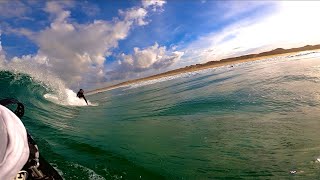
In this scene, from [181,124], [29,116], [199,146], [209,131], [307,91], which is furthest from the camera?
[307,91]

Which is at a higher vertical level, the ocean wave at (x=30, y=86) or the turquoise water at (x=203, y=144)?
the ocean wave at (x=30, y=86)

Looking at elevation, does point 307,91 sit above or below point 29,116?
below

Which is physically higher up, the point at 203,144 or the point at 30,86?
the point at 30,86

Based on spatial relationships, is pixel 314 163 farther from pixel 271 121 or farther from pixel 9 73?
pixel 9 73

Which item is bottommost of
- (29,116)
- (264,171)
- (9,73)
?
(264,171)

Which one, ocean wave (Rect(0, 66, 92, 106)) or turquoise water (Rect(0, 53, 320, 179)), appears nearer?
turquoise water (Rect(0, 53, 320, 179))

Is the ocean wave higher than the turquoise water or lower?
higher

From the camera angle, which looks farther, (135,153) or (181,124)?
(181,124)

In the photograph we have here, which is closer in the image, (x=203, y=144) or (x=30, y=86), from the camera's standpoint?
(x=203, y=144)

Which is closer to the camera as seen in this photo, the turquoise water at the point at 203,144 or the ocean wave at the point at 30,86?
the turquoise water at the point at 203,144

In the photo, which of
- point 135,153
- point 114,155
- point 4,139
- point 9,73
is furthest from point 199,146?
point 9,73

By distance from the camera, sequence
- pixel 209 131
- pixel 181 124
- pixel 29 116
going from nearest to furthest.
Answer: pixel 209 131, pixel 181 124, pixel 29 116

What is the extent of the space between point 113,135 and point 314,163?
612cm

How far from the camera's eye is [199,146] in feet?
25.1
